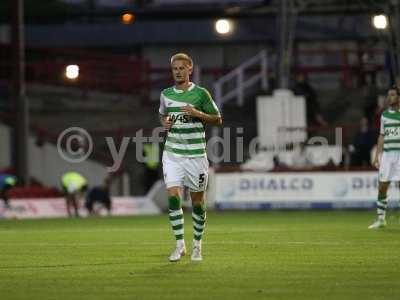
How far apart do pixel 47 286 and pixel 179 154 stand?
344cm

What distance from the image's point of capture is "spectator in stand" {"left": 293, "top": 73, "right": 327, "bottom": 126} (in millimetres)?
36094

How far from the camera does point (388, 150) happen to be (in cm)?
2238

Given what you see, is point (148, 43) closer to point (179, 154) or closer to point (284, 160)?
point (284, 160)

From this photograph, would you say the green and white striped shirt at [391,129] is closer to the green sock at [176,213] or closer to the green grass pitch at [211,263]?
the green grass pitch at [211,263]

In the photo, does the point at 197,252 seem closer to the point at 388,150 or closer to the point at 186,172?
the point at 186,172

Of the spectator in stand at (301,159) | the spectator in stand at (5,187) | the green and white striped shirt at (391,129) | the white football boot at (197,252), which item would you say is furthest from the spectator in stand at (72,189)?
the white football boot at (197,252)

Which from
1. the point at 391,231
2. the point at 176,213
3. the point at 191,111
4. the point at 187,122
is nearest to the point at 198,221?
the point at 176,213

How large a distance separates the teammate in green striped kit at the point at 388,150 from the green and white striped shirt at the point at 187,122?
6908mm

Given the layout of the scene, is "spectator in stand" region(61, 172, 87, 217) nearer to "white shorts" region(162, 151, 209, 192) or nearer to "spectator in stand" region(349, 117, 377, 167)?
"spectator in stand" region(349, 117, 377, 167)

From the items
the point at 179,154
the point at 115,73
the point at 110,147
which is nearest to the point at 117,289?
the point at 179,154

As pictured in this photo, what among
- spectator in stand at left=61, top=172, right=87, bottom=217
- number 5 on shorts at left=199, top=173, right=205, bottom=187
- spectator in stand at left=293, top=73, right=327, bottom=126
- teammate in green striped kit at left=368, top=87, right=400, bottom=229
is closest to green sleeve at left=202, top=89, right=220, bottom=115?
number 5 on shorts at left=199, top=173, right=205, bottom=187

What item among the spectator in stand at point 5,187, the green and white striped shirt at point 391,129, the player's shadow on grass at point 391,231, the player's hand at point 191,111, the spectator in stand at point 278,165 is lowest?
the player's shadow on grass at point 391,231

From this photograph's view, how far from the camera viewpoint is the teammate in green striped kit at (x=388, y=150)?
2208 centimetres

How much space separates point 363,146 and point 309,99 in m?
3.51
